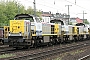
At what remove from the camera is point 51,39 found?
2877 centimetres

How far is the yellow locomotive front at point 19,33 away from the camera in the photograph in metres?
21.8

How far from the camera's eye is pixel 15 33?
22.0m

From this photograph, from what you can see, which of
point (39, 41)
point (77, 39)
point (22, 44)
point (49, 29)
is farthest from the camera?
point (77, 39)

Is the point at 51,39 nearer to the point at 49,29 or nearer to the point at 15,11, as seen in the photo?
the point at 49,29

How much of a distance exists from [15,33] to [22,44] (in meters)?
1.13

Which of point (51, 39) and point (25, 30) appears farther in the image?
point (51, 39)

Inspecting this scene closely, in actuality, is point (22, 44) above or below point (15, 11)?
below

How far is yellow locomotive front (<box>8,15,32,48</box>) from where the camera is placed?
2177 cm

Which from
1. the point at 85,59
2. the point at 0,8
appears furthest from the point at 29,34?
the point at 0,8

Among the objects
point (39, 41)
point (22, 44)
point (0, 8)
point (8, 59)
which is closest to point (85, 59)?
point (8, 59)

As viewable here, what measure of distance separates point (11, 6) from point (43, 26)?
47.0m

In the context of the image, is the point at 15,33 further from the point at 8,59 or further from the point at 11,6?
the point at 11,6

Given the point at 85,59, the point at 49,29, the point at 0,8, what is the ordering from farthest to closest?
the point at 0,8
the point at 49,29
the point at 85,59

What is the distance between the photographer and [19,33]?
2195 centimetres
